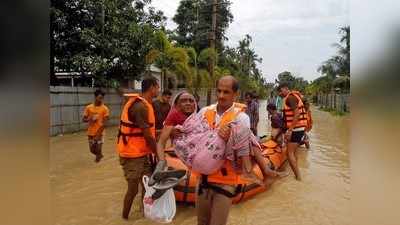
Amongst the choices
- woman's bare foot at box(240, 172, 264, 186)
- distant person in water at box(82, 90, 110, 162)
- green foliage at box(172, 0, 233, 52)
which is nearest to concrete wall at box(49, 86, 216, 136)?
distant person in water at box(82, 90, 110, 162)

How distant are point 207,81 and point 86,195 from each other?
1419cm

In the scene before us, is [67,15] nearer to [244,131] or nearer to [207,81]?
[207,81]

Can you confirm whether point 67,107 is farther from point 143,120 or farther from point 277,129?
point 143,120

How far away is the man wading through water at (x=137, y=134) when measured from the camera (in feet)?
12.5

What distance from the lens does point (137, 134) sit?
3.92 m

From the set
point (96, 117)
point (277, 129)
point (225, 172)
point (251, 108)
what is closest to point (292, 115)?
Answer: point (277, 129)

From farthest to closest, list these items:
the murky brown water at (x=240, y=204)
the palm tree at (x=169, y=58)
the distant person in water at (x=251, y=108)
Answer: the palm tree at (x=169, y=58) → the distant person in water at (x=251, y=108) → the murky brown water at (x=240, y=204)

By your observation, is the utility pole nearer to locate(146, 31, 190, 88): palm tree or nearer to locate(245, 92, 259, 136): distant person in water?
locate(146, 31, 190, 88): palm tree

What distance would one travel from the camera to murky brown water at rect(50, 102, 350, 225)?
455 centimetres

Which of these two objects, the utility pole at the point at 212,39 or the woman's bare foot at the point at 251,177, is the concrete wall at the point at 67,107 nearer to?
the utility pole at the point at 212,39

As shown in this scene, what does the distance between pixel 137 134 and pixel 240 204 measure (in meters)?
1.82

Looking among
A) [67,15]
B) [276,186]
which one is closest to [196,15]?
[67,15]

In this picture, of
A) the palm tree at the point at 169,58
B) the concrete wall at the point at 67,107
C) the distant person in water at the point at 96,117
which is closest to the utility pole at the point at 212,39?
the palm tree at the point at 169,58

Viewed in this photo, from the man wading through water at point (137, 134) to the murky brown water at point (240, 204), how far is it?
630 mm
